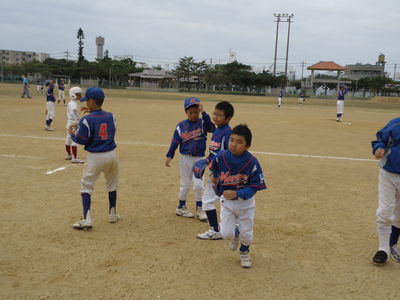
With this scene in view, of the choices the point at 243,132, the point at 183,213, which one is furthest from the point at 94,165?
the point at 243,132

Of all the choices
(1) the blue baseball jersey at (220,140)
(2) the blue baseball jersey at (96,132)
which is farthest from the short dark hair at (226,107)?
(2) the blue baseball jersey at (96,132)

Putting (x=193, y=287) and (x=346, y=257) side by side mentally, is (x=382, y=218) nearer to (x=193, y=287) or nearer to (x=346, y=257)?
(x=346, y=257)

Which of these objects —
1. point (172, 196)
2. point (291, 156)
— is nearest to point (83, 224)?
point (172, 196)

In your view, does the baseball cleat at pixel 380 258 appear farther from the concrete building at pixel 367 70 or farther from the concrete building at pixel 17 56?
the concrete building at pixel 17 56

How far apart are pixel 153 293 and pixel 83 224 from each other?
177cm

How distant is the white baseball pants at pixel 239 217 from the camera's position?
11.8 ft

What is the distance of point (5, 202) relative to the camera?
5426mm

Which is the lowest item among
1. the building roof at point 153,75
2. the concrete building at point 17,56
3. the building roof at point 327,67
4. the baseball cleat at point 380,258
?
the baseball cleat at point 380,258

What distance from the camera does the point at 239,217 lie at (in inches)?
144

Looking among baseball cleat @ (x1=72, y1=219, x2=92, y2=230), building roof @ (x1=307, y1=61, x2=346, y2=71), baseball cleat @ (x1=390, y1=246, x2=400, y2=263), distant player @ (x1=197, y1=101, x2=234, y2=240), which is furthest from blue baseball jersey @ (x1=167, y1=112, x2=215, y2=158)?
building roof @ (x1=307, y1=61, x2=346, y2=71)

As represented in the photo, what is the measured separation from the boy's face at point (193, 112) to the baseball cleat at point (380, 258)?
2774 millimetres

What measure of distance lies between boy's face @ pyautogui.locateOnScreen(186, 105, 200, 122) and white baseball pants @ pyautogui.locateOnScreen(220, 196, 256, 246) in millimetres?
1600

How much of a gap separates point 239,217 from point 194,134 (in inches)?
65.1

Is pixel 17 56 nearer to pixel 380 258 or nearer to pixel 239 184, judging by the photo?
pixel 239 184
